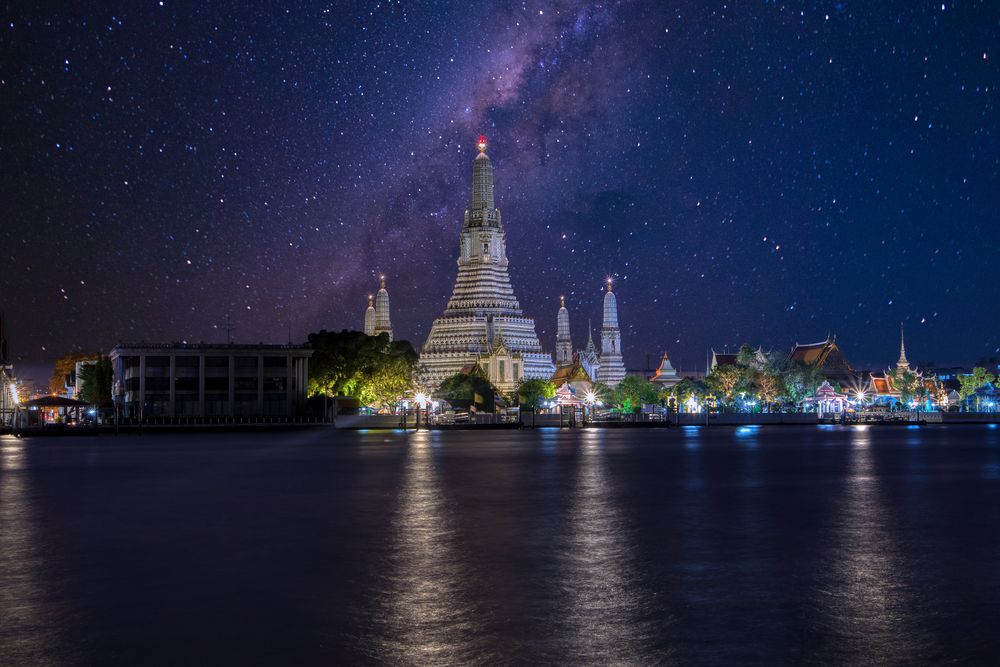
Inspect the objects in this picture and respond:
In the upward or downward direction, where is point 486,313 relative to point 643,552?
upward

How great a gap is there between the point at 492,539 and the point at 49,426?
91.7 metres

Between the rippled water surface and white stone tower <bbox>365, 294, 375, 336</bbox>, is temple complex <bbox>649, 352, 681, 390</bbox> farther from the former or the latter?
the rippled water surface

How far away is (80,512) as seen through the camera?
92.5 ft

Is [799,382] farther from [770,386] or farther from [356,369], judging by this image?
[356,369]

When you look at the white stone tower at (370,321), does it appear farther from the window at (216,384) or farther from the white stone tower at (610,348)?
the window at (216,384)

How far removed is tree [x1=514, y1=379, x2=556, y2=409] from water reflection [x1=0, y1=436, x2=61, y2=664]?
404ft

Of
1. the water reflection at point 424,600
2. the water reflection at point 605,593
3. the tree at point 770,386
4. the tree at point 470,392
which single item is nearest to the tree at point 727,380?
the tree at point 770,386

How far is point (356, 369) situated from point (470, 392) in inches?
1091

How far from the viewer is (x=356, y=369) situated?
11731 centimetres

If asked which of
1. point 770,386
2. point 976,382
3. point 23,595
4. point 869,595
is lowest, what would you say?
point 869,595

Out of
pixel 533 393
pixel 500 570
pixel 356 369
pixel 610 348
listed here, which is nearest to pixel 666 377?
pixel 610 348

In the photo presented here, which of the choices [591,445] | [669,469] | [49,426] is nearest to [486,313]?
[49,426]

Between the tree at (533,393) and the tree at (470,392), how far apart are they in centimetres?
699

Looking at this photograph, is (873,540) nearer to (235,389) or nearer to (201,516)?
(201,516)
